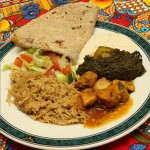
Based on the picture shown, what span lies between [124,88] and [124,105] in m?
0.16

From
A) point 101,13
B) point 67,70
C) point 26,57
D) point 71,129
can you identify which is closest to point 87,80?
point 67,70

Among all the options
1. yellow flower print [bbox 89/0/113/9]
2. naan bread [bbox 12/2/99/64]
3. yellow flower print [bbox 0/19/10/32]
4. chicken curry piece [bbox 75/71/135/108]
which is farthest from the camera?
yellow flower print [bbox 89/0/113/9]

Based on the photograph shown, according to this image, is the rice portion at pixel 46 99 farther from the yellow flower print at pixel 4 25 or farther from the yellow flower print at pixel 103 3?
the yellow flower print at pixel 103 3

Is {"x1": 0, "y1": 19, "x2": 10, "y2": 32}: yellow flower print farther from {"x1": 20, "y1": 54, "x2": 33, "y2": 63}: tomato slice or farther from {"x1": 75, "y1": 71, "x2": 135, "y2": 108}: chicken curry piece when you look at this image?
{"x1": 75, "y1": 71, "x2": 135, "y2": 108}: chicken curry piece

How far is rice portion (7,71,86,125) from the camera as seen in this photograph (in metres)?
3.18

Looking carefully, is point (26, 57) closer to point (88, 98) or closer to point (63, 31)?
point (63, 31)

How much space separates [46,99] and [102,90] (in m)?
0.56

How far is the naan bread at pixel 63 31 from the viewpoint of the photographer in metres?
3.93

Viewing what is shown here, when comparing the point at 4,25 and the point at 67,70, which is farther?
the point at 4,25

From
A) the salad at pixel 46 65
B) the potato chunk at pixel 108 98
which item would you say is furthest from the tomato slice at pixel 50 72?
the potato chunk at pixel 108 98

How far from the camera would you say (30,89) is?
3.44 meters

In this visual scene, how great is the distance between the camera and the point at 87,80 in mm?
3379

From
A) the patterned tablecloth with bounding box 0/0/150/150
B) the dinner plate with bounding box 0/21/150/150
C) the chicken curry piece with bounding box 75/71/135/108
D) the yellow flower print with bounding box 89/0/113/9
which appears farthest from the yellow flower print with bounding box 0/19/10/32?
the chicken curry piece with bounding box 75/71/135/108

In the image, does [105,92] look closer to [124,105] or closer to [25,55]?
[124,105]
